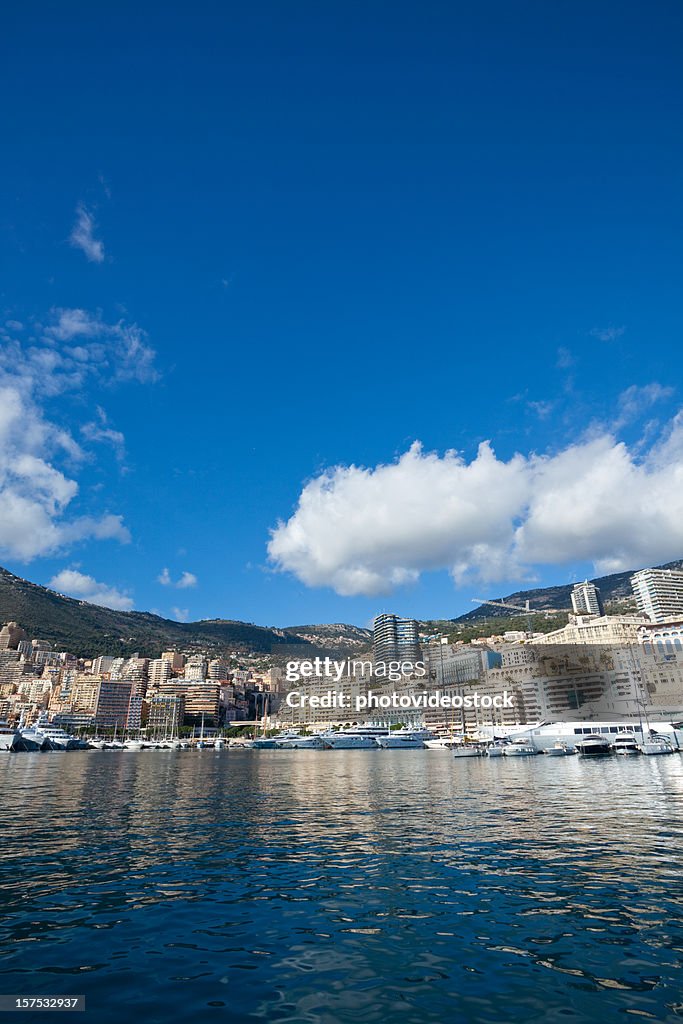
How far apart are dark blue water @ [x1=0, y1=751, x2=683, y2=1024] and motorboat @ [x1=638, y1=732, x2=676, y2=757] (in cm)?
6588

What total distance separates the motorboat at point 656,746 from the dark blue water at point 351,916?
6588 centimetres

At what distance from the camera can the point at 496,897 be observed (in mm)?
14992

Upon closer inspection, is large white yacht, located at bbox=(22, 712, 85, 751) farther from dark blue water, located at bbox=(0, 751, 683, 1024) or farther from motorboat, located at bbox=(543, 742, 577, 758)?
dark blue water, located at bbox=(0, 751, 683, 1024)

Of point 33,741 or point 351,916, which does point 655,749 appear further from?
point 33,741

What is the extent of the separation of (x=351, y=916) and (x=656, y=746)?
294 ft

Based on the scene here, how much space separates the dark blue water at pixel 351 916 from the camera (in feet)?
30.5

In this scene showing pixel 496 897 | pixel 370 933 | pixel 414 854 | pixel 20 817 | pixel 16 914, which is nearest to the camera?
pixel 370 933

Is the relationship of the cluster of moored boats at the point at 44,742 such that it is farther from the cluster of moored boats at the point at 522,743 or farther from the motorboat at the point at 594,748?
the motorboat at the point at 594,748

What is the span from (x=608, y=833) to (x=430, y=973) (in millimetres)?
17408

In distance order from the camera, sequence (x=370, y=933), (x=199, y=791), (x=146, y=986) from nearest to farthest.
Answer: (x=146, y=986) < (x=370, y=933) < (x=199, y=791)

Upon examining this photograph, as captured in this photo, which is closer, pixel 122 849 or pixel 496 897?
pixel 496 897

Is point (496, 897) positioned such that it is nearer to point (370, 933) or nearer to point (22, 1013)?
point (370, 933)

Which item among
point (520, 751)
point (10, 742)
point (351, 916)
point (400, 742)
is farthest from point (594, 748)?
point (10, 742)

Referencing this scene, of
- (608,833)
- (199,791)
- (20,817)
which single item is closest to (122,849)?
(20,817)
